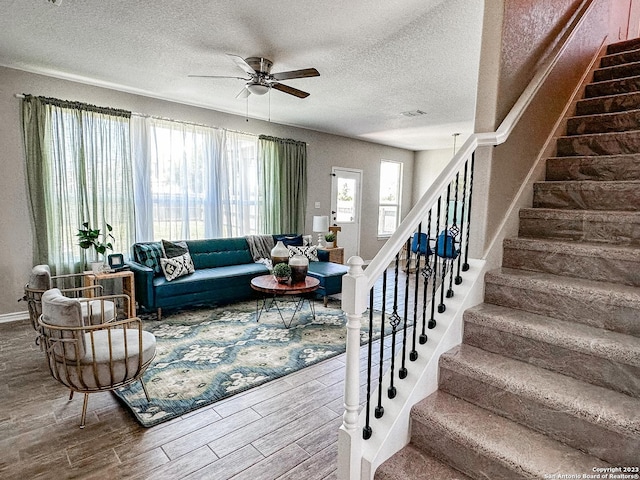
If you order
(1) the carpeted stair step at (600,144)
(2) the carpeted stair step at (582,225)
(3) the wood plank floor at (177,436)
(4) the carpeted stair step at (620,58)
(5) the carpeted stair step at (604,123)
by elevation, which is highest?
(4) the carpeted stair step at (620,58)

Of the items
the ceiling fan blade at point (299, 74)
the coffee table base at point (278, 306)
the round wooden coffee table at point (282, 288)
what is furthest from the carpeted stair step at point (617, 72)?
the coffee table base at point (278, 306)

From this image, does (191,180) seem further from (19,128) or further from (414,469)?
(414,469)

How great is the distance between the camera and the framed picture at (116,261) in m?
4.28

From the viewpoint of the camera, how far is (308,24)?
9.20ft

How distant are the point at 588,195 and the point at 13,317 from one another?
5680 millimetres

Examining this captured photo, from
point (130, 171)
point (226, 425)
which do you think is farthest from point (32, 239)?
point (226, 425)

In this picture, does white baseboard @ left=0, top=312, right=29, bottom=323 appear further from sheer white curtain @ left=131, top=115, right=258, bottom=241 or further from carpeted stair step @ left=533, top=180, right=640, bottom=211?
carpeted stair step @ left=533, top=180, right=640, bottom=211

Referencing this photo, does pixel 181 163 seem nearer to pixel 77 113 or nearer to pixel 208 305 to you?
pixel 77 113

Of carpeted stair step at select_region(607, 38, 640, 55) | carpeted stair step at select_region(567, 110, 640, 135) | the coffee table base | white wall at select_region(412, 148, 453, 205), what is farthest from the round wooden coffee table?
white wall at select_region(412, 148, 453, 205)

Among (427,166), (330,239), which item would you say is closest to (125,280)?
(330,239)

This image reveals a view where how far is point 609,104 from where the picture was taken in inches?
112

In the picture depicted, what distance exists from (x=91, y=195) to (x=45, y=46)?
5.51 ft

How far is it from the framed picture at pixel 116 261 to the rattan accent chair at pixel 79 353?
6.85ft

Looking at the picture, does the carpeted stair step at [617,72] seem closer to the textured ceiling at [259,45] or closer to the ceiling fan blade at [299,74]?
the textured ceiling at [259,45]
